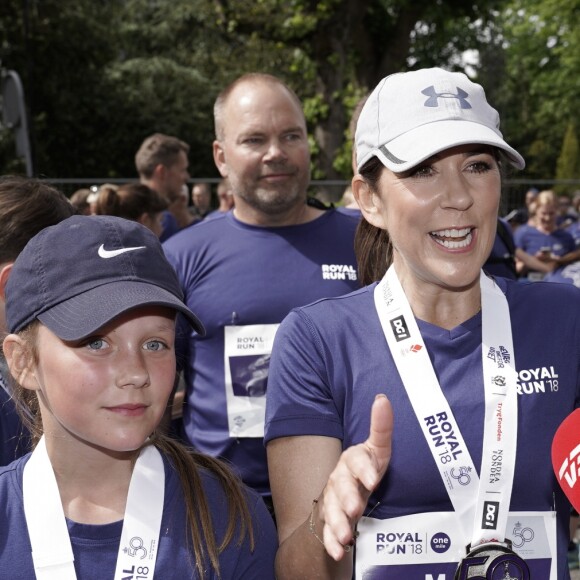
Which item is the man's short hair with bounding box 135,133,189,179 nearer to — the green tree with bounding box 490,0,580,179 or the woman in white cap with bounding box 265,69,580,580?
the woman in white cap with bounding box 265,69,580,580

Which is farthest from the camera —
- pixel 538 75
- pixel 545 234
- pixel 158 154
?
pixel 538 75

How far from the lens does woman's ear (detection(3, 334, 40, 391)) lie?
1.97 meters

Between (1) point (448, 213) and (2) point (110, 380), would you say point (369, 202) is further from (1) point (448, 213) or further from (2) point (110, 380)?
(2) point (110, 380)

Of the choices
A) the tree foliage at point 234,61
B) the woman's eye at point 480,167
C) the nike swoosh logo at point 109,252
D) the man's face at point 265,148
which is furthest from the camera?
the tree foliage at point 234,61

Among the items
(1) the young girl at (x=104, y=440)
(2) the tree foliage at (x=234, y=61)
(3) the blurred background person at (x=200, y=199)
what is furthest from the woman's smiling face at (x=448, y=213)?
(2) the tree foliage at (x=234, y=61)

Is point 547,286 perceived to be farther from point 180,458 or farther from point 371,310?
point 180,458

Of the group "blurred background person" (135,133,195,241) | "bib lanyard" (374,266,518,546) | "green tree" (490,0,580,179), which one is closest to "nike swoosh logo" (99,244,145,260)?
"bib lanyard" (374,266,518,546)

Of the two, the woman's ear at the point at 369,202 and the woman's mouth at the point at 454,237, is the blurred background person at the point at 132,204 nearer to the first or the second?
the woman's ear at the point at 369,202

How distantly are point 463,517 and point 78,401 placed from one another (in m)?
0.84

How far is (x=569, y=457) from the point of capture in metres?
1.83

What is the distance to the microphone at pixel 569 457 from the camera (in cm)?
180

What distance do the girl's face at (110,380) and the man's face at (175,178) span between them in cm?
587

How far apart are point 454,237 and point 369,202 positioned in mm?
284

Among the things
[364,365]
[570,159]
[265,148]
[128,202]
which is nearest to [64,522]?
[364,365]
